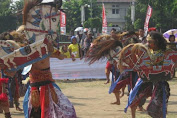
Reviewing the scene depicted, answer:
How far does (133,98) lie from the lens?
6285 millimetres

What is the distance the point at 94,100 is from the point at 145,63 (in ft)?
11.7

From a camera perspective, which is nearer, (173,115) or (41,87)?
(41,87)

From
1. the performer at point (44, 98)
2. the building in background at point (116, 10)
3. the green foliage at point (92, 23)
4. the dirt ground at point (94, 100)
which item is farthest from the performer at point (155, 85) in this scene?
the building in background at point (116, 10)

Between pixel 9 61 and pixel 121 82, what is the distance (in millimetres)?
3848

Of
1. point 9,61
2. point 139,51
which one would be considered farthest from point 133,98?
point 9,61

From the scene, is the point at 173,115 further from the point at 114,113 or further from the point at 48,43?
the point at 48,43

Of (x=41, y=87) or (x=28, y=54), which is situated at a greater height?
(x=28, y=54)

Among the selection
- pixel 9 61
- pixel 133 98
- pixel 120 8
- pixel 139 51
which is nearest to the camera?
pixel 9 61

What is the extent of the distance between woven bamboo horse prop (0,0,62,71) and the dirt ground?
2.68 meters

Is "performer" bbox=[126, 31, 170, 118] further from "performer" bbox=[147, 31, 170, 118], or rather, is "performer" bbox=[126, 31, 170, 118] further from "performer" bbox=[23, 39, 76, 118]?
"performer" bbox=[23, 39, 76, 118]

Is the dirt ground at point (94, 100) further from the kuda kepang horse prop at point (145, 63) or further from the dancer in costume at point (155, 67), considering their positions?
the kuda kepang horse prop at point (145, 63)

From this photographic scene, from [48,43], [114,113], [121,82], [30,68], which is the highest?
[48,43]

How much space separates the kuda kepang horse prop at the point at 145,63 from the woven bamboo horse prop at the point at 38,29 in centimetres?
124

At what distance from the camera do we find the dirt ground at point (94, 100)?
7496 mm
